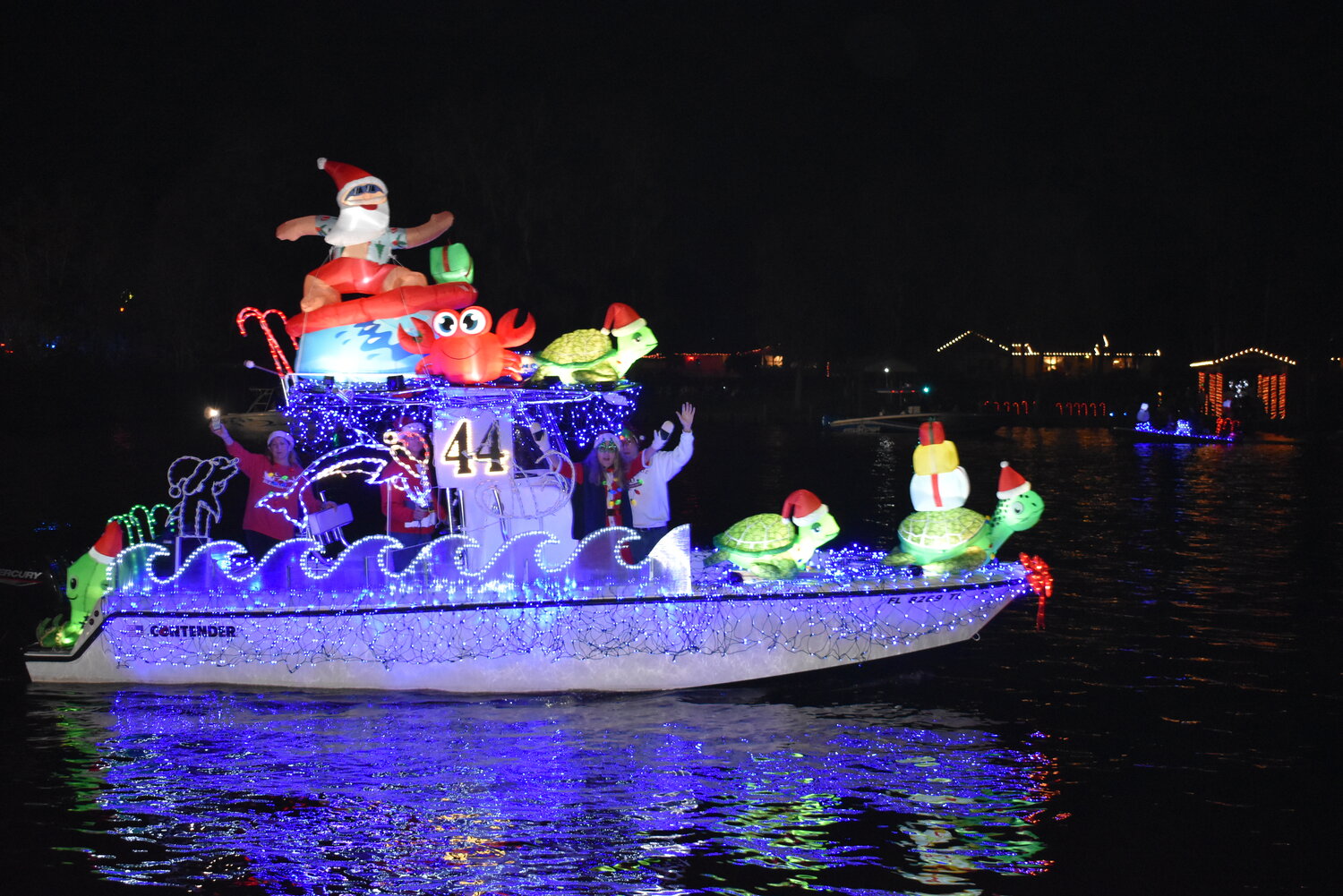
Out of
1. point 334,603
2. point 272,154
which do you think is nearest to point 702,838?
point 334,603

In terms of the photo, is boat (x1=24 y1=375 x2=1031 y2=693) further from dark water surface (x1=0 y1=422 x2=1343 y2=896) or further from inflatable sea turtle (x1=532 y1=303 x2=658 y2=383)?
dark water surface (x1=0 y1=422 x2=1343 y2=896)

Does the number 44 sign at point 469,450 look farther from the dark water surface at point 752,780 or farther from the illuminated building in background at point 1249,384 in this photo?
the illuminated building in background at point 1249,384

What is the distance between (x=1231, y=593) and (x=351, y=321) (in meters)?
10.5

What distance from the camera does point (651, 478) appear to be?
977 cm

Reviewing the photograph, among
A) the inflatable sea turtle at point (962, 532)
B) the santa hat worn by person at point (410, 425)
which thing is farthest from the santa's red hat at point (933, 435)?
the santa hat worn by person at point (410, 425)

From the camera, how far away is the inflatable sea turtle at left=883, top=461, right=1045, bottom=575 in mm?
9203

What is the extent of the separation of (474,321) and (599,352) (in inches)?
39.8

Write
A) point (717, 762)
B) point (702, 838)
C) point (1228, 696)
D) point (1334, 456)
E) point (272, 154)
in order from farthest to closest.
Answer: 1. point (272, 154)
2. point (1334, 456)
3. point (1228, 696)
4. point (717, 762)
5. point (702, 838)

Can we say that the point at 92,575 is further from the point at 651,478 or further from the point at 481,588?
the point at 651,478

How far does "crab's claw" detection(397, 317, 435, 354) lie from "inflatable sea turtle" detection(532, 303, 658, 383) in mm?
891

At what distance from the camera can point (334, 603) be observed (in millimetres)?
8828

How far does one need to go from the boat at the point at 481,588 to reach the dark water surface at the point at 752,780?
35cm

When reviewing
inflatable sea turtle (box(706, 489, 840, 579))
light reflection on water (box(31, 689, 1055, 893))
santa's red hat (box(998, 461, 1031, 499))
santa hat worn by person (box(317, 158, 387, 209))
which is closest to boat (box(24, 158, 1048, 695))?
inflatable sea turtle (box(706, 489, 840, 579))

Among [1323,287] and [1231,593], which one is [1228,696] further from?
[1323,287]
